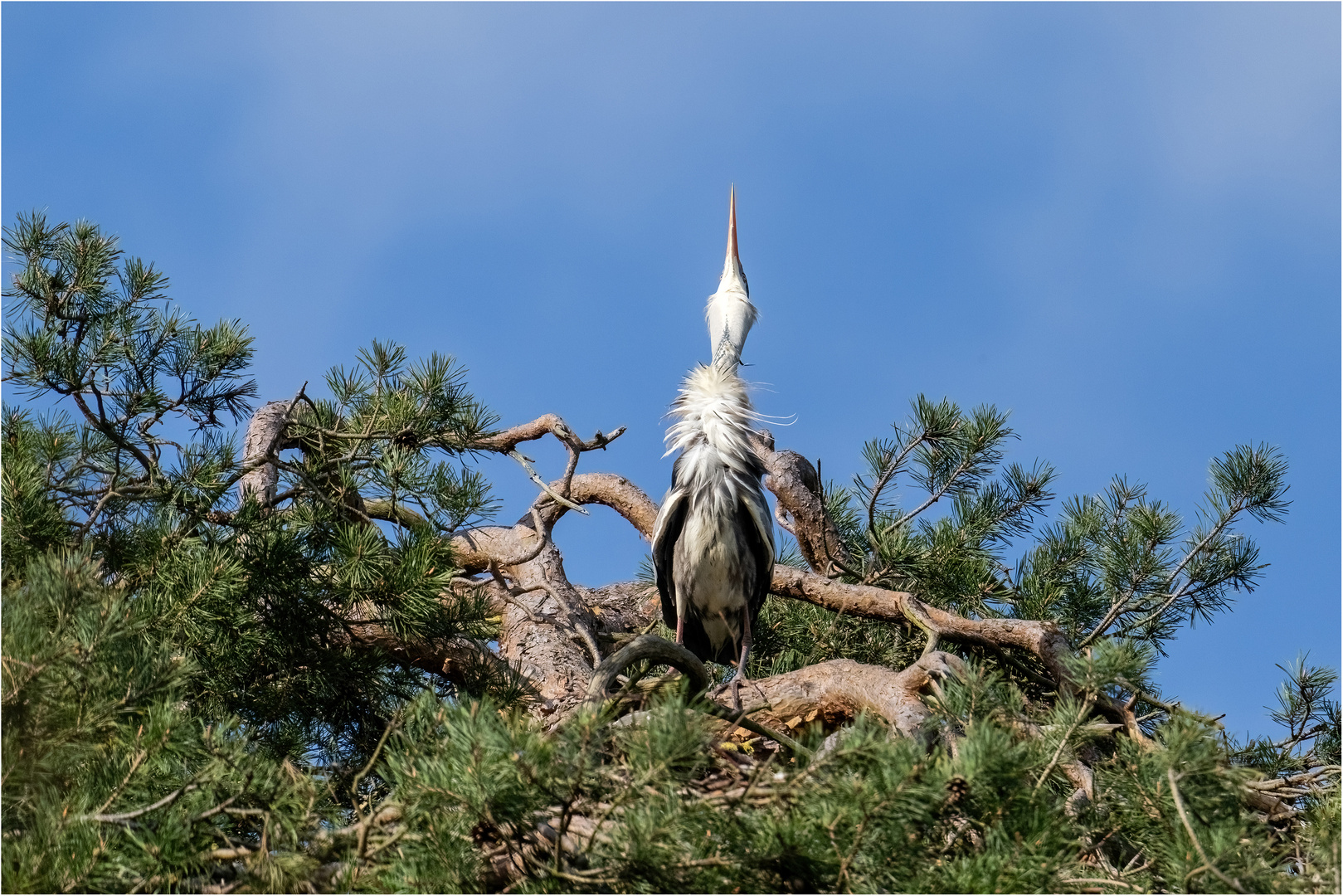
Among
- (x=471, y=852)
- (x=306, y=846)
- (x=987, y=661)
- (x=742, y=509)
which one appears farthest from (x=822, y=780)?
(x=742, y=509)

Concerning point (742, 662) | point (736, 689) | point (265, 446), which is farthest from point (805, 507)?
point (265, 446)

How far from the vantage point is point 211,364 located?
12.5 feet

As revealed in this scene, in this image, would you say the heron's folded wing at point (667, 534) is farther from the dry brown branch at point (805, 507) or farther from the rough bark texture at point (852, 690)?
the rough bark texture at point (852, 690)

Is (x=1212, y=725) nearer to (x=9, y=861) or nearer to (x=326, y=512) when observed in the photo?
(x=9, y=861)

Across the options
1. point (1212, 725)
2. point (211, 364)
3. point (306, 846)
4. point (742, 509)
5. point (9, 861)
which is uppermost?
point (742, 509)

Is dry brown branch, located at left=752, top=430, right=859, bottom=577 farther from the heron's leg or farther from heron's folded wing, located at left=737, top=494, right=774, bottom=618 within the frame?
the heron's leg

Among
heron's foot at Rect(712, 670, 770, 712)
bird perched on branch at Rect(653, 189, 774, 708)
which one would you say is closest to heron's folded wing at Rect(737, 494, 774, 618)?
bird perched on branch at Rect(653, 189, 774, 708)

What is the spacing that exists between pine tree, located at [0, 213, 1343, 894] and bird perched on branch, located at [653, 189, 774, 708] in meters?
0.19

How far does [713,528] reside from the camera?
5.23 m

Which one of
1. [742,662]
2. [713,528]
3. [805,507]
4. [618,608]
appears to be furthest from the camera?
[618,608]

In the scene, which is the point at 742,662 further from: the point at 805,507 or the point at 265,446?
the point at 265,446

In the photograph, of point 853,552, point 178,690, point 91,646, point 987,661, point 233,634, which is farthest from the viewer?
point 853,552

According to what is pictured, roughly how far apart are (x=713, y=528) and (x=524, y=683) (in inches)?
62.1

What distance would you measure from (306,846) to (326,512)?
1477mm
